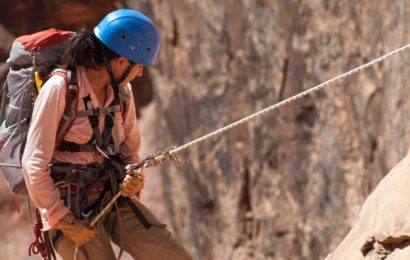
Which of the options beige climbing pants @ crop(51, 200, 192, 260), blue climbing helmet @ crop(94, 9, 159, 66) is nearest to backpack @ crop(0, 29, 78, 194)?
blue climbing helmet @ crop(94, 9, 159, 66)

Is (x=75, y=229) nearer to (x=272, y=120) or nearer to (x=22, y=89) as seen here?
(x=22, y=89)

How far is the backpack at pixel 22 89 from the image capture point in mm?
4043

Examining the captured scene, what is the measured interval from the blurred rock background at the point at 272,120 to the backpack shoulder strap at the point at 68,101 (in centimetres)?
284

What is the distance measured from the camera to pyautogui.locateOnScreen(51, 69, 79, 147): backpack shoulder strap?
3846 mm

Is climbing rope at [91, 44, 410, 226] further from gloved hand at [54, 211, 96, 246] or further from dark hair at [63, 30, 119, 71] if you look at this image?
dark hair at [63, 30, 119, 71]

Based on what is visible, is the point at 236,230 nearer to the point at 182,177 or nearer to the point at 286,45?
the point at 182,177

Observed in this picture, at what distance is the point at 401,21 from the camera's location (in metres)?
6.35

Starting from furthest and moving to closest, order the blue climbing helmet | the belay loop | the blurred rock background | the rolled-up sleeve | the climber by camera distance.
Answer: the blurred rock background → the belay loop → the blue climbing helmet → the climber → the rolled-up sleeve

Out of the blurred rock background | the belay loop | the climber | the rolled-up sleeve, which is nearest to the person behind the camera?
the rolled-up sleeve

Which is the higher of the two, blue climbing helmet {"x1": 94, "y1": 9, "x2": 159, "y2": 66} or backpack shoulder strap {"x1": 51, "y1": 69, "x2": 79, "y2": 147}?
blue climbing helmet {"x1": 94, "y1": 9, "x2": 159, "y2": 66}

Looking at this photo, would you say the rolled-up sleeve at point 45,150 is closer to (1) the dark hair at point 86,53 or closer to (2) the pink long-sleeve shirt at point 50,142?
(2) the pink long-sleeve shirt at point 50,142

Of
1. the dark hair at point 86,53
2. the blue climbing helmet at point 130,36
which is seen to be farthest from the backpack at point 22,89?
the blue climbing helmet at point 130,36

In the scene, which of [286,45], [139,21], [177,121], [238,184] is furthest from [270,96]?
[139,21]

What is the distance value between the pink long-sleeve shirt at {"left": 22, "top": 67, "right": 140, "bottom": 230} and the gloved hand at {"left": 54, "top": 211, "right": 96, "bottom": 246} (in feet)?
0.08
